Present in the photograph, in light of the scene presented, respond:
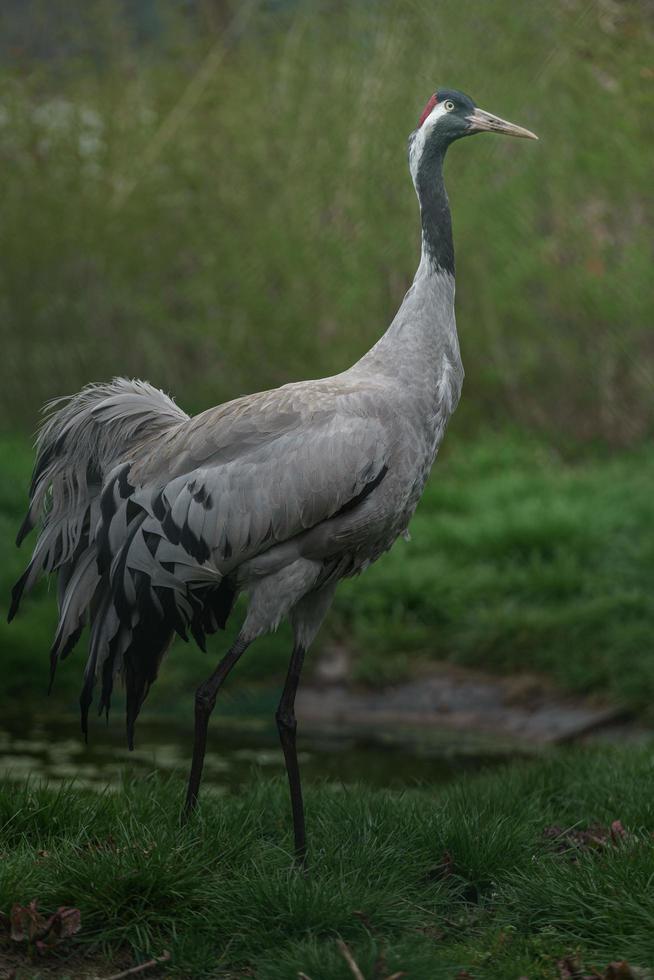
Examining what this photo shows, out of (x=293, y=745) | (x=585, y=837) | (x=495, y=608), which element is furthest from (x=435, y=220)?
(x=495, y=608)

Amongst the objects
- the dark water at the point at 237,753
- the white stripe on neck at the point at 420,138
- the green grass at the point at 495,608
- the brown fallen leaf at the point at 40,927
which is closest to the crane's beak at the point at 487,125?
the white stripe on neck at the point at 420,138

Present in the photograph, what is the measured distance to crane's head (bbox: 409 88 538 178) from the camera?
4.64m

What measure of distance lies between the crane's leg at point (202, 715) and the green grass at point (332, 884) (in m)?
0.10

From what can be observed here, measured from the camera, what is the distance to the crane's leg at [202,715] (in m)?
4.29

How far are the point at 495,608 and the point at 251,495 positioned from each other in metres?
4.34

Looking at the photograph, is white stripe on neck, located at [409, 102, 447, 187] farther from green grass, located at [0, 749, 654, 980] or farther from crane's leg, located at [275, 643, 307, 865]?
green grass, located at [0, 749, 654, 980]

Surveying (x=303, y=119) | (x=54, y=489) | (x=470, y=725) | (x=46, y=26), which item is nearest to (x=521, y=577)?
(x=470, y=725)

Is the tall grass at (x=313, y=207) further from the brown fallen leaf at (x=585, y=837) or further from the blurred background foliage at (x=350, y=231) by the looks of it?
the brown fallen leaf at (x=585, y=837)

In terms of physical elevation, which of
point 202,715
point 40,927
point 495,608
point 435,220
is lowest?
point 495,608

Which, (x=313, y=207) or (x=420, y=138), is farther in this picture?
Result: (x=313, y=207)

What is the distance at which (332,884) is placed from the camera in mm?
3781

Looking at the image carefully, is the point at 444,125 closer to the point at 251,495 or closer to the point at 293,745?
the point at 251,495

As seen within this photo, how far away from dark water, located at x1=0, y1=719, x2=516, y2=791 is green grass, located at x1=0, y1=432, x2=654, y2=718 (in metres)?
0.64

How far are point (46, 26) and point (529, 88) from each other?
5051 mm
